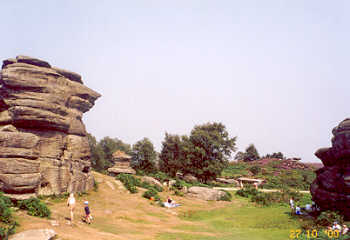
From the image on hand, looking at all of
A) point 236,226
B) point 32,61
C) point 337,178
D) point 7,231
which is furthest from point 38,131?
point 337,178

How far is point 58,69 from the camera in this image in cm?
2912

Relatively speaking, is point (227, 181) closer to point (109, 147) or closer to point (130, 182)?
point (130, 182)

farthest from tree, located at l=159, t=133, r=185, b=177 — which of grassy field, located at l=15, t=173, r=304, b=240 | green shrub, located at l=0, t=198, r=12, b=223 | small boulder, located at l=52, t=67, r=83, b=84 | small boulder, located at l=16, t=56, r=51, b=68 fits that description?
green shrub, located at l=0, t=198, r=12, b=223

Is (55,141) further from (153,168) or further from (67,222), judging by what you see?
(153,168)

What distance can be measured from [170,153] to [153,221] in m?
39.4

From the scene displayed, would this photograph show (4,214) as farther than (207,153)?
No

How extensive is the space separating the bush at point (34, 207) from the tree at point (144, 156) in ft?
131

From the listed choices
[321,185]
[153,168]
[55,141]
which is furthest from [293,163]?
[55,141]

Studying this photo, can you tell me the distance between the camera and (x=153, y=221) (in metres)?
22.2

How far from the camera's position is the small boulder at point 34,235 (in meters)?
12.4

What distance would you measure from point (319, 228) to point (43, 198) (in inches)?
930

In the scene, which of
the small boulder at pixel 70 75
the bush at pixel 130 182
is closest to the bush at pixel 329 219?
the bush at pixel 130 182

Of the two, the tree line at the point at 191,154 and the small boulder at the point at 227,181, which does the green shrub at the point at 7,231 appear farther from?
the small boulder at the point at 227,181

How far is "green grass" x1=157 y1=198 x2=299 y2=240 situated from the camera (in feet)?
56.0
